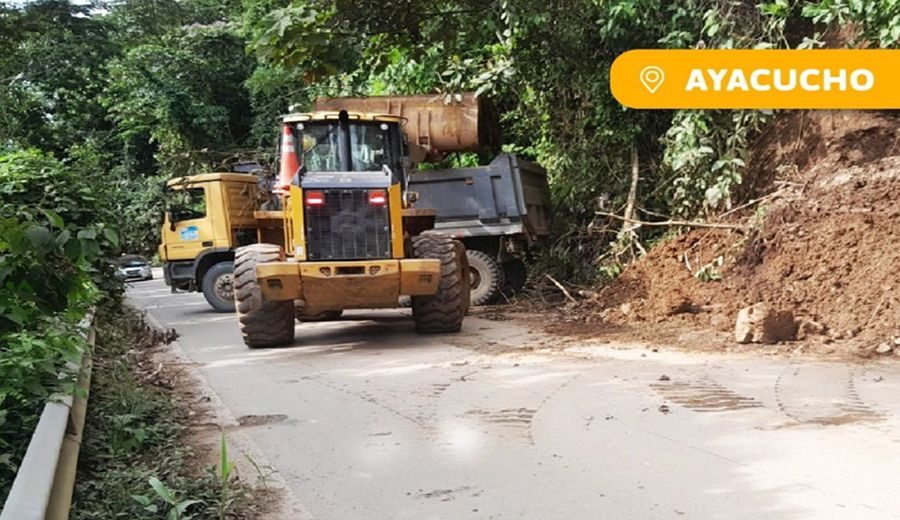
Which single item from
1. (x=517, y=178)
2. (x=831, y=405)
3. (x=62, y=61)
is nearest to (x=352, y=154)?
(x=517, y=178)

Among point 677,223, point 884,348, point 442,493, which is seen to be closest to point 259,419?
point 442,493

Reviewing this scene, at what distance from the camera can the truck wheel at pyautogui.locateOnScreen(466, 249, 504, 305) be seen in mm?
12344

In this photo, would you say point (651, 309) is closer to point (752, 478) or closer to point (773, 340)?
point (773, 340)

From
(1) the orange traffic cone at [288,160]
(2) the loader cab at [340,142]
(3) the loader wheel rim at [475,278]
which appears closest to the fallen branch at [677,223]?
(3) the loader wheel rim at [475,278]

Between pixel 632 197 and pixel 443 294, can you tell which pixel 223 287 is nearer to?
pixel 443 294

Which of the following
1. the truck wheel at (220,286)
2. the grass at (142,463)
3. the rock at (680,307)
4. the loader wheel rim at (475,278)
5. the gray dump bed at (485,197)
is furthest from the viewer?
the truck wheel at (220,286)

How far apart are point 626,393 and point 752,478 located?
2.04m

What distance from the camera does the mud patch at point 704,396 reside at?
557 cm

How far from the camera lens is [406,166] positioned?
9.71 m

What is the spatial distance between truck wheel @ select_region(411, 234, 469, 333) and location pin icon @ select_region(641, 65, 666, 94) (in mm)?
3684

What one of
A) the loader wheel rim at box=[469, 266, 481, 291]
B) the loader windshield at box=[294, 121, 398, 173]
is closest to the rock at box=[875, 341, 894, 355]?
the loader windshield at box=[294, 121, 398, 173]

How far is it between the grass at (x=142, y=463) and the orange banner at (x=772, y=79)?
23.9 feet

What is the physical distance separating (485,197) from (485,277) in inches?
49.0

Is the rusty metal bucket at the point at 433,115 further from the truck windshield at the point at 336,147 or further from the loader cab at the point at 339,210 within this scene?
the loader cab at the point at 339,210
